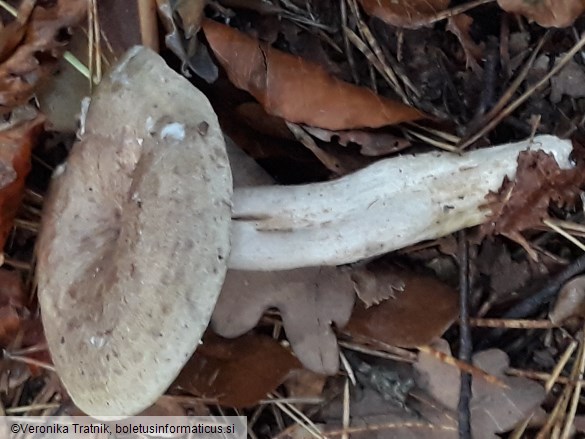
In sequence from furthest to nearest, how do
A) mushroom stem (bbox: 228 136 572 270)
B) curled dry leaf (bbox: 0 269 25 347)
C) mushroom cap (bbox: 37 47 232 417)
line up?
curled dry leaf (bbox: 0 269 25 347) < mushroom stem (bbox: 228 136 572 270) < mushroom cap (bbox: 37 47 232 417)

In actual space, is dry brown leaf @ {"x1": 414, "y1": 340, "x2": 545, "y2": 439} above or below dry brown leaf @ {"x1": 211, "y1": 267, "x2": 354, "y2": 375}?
below

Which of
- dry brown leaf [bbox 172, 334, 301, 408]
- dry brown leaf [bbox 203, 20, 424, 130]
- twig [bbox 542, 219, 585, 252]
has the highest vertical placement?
dry brown leaf [bbox 203, 20, 424, 130]

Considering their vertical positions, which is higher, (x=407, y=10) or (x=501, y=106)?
(x=407, y=10)

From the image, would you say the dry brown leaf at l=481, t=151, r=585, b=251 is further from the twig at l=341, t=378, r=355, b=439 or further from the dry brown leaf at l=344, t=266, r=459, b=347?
the twig at l=341, t=378, r=355, b=439

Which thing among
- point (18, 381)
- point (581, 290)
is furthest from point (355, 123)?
point (18, 381)

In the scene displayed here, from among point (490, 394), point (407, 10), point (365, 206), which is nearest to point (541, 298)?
point (490, 394)

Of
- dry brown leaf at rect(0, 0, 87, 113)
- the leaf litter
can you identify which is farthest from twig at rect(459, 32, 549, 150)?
dry brown leaf at rect(0, 0, 87, 113)

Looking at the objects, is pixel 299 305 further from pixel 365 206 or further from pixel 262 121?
pixel 262 121
